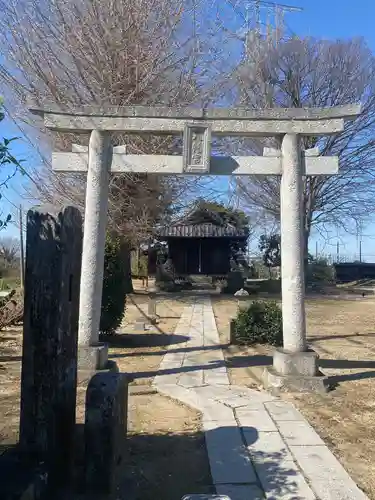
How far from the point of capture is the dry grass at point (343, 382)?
445cm

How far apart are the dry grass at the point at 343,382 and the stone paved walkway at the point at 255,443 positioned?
16cm

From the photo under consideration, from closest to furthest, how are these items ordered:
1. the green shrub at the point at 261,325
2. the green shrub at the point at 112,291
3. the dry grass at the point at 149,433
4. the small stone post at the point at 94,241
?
1. the dry grass at the point at 149,433
2. the small stone post at the point at 94,241
3. the green shrub at the point at 112,291
4. the green shrub at the point at 261,325

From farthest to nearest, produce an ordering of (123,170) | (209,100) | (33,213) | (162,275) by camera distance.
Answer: (162,275) < (209,100) < (123,170) < (33,213)

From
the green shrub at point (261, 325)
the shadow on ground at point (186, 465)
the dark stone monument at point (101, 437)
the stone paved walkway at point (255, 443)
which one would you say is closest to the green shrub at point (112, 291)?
the stone paved walkway at point (255, 443)

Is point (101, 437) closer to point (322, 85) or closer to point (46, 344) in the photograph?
point (46, 344)

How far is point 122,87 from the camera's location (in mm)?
14133

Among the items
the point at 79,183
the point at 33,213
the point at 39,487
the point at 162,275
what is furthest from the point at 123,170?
the point at 162,275

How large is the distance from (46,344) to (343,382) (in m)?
4.90

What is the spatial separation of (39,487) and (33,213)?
1751 millimetres

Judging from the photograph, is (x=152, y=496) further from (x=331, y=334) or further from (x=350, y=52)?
(x=350, y=52)

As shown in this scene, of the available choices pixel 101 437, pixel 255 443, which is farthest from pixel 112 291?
pixel 101 437

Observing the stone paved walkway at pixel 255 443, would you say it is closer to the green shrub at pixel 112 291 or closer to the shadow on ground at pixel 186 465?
the shadow on ground at pixel 186 465

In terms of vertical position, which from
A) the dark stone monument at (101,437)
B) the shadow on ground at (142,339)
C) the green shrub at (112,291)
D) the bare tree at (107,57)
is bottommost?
the shadow on ground at (142,339)

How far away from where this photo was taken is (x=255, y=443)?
179 inches
